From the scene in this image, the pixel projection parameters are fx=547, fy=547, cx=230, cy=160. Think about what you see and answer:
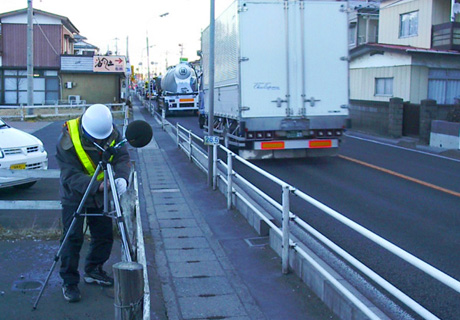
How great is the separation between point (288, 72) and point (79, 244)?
372 inches

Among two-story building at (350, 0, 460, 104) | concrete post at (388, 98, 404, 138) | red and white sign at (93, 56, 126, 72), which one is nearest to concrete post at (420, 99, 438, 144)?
concrete post at (388, 98, 404, 138)

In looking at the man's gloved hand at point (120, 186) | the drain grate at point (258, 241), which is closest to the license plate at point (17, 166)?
the drain grate at point (258, 241)

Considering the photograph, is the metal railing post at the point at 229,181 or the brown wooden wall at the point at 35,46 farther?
the brown wooden wall at the point at 35,46

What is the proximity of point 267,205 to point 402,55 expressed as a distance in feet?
59.3

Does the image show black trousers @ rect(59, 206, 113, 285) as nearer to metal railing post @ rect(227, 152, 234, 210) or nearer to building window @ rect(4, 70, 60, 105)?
metal railing post @ rect(227, 152, 234, 210)

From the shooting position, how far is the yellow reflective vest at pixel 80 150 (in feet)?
16.1

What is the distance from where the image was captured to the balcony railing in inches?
1004

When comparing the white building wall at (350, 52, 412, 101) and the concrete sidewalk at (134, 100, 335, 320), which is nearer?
the concrete sidewalk at (134, 100, 335, 320)

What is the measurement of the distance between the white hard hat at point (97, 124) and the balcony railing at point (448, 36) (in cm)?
2411

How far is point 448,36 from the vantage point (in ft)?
84.1

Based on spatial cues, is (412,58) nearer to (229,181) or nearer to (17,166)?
(229,181)

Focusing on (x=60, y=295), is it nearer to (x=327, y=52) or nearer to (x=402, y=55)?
(x=327, y=52)

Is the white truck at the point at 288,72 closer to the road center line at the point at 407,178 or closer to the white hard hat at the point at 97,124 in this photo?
the road center line at the point at 407,178

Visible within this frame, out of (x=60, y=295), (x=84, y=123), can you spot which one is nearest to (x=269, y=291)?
(x=60, y=295)
